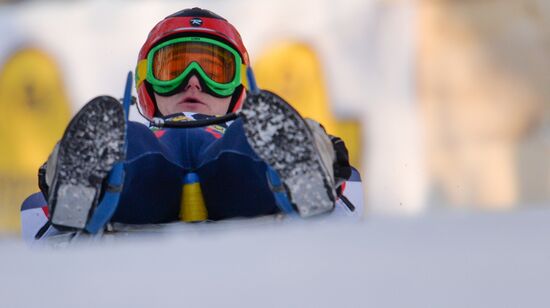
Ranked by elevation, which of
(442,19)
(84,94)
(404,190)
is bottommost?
(404,190)

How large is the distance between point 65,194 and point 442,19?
7.93 ft

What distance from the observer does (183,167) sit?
2.10 meters

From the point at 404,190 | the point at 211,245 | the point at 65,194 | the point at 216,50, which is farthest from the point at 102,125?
the point at 404,190

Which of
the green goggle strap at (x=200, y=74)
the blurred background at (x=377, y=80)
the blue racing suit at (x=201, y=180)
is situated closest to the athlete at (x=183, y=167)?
the blue racing suit at (x=201, y=180)

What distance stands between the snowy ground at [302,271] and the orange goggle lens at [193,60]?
4.96 feet

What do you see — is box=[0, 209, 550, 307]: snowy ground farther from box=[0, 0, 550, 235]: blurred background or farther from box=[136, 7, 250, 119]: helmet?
box=[0, 0, 550, 235]: blurred background

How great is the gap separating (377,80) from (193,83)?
1.44 metres

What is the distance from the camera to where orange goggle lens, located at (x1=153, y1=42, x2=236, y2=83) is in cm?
277

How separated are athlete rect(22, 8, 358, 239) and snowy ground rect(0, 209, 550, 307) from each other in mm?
425

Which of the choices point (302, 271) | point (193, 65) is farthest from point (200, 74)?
point (302, 271)

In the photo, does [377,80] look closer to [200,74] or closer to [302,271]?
[200,74]

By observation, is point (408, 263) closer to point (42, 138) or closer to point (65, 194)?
point (65, 194)

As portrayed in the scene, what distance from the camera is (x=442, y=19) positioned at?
3852 mm

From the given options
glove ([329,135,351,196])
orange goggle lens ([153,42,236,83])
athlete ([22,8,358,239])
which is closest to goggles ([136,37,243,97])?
orange goggle lens ([153,42,236,83])
